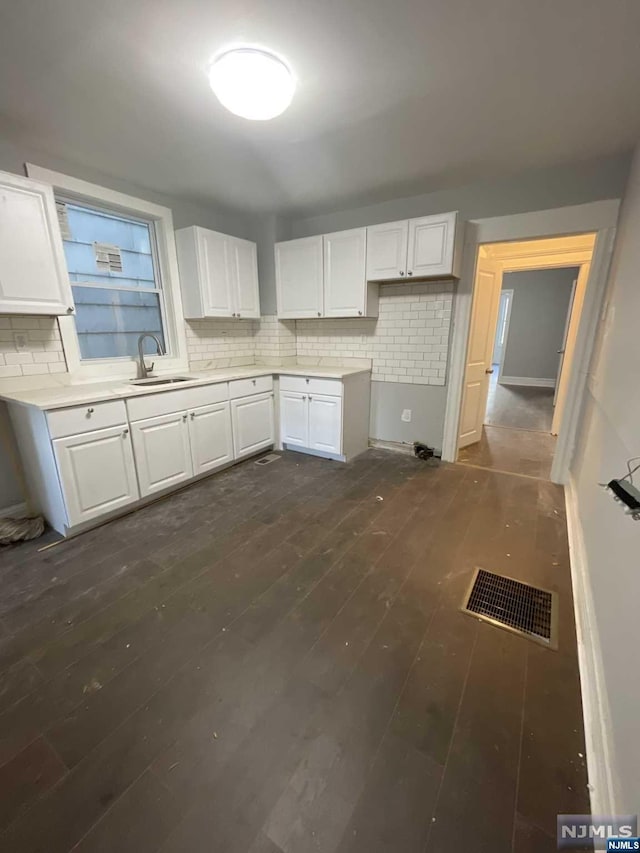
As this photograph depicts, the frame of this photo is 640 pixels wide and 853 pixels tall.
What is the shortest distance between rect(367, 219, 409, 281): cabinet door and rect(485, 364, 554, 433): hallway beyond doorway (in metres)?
3.11

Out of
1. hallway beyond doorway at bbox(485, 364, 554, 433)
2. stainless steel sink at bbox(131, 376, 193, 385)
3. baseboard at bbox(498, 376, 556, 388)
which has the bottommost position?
Answer: hallway beyond doorway at bbox(485, 364, 554, 433)

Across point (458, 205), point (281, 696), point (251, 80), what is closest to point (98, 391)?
point (251, 80)

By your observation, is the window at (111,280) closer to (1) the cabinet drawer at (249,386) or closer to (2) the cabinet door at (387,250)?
(1) the cabinet drawer at (249,386)

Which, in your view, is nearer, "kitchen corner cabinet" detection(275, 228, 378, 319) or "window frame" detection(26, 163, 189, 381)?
"window frame" detection(26, 163, 189, 381)

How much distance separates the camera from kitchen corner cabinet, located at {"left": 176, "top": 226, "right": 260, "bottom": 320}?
11.3ft

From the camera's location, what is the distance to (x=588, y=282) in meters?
2.88

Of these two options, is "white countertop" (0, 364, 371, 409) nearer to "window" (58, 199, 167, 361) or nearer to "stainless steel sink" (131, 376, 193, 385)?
"stainless steel sink" (131, 376, 193, 385)

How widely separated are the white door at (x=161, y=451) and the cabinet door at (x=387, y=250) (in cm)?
231


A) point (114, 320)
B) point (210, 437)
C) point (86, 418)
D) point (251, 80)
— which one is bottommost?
point (210, 437)

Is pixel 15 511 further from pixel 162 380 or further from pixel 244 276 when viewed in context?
pixel 244 276

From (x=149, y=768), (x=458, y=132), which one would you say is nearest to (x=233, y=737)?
(x=149, y=768)

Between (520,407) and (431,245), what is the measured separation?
14.5ft

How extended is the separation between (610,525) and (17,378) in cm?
367

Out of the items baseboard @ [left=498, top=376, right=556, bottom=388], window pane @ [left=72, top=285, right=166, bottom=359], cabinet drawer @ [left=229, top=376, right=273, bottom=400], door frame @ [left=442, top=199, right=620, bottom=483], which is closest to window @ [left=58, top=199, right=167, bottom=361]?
window pane @ [left=72, top=285, right=166, bottom=359]
